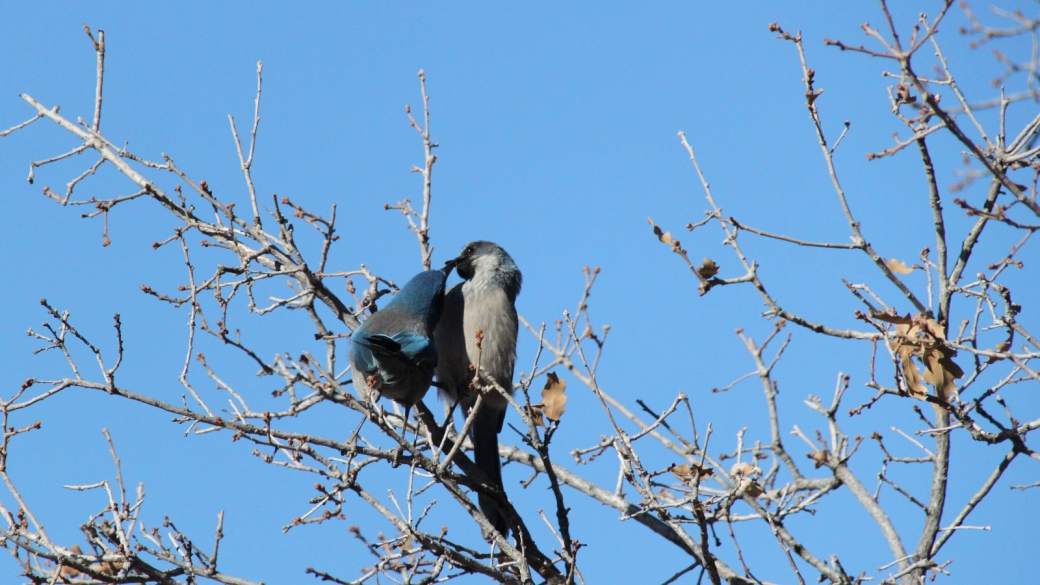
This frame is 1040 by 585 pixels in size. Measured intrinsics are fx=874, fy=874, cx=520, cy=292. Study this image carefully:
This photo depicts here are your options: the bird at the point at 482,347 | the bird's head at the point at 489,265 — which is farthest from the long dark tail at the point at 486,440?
the bird's head at the point at 489,265

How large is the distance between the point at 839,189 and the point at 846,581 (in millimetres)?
1774

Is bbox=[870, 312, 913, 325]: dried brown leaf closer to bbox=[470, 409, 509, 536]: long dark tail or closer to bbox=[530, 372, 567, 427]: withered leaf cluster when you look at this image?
bbox=[530, 372, 567, 427]: withered leaf cluster

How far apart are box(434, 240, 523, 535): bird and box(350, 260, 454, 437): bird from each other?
480 mm

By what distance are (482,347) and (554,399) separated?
189 cm

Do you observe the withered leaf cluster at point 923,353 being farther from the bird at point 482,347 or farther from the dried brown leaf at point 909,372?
the bird at point 482,347

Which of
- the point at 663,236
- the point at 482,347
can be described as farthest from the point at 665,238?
the point at 482,347

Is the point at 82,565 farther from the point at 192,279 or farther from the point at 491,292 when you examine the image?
the point at 491,292

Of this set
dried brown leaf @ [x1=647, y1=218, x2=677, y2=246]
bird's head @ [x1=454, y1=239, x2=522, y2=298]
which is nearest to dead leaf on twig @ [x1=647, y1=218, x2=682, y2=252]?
dried brown leaf @ [x1=647, y1=218, x2=677, y2=246]

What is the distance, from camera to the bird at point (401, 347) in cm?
444

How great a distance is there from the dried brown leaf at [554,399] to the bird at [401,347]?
2.65 feet

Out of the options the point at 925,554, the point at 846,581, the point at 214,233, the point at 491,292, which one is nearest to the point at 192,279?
the point at 214,233

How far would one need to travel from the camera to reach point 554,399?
3783 millimetres

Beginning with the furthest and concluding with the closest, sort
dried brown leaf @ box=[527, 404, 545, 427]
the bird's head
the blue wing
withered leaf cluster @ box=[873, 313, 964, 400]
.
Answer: the bird's head, the blue wing, dried brown leaf @ box=[527, 404, 545, 427], withered leaf cluster @ box=[873, 313, 964, 400]

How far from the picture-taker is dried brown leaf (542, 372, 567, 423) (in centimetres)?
376
